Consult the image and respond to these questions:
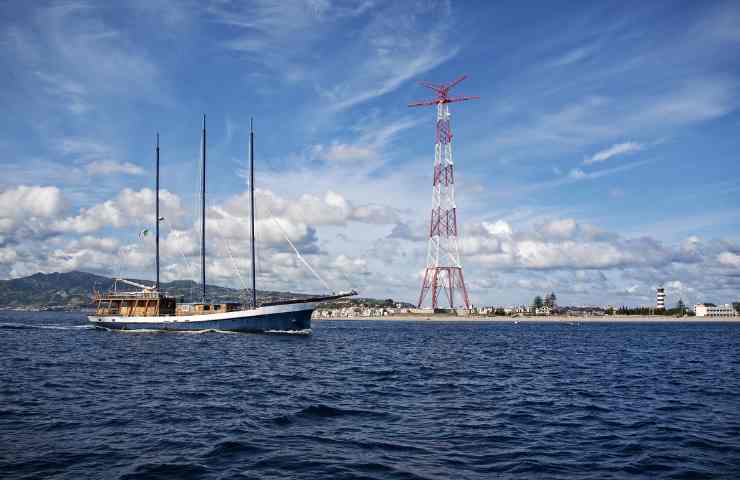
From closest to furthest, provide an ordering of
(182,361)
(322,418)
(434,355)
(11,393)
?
1. (322,418)
2. (11,393)
3. (182,361)
4. (434,355)

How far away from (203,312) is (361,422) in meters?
65.5

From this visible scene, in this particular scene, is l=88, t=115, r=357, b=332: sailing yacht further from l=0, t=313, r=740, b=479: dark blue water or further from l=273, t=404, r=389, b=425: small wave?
l=273, t=404, r=389, b=425: small wave

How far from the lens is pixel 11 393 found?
2734cm

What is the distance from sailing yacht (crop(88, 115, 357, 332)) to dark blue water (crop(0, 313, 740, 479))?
120ft

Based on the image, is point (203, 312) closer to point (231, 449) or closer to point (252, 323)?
point (252, 323)

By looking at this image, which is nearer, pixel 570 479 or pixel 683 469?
pixel 570 479

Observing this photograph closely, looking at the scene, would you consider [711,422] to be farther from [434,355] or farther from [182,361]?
[182,361]

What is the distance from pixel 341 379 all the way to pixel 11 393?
17.8 metres

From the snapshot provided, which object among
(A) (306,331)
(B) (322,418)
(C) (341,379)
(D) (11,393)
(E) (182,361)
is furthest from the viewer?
(A) (306,331)

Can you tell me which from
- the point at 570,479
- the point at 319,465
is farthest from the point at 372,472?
the point at 570,479

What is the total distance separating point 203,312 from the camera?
81500 mm

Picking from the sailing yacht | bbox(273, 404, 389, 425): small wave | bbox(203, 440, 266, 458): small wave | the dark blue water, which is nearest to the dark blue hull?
the sailing yacht

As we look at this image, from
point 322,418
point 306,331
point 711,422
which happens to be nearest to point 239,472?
point 322,418

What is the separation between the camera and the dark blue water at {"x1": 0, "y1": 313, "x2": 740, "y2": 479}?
1527cm
